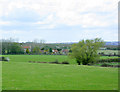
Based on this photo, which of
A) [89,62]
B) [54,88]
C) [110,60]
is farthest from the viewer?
[110,60]

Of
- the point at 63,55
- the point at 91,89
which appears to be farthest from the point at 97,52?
the point at 91,89

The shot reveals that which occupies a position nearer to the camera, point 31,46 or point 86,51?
point 86,51

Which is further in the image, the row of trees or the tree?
the row of trees

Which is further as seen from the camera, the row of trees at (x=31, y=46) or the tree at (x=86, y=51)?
the row of trees at (x=31, y=46)

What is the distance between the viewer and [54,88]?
8.30 metres

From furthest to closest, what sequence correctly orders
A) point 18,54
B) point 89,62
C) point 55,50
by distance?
point 55,50, point 18,54, point 89,62

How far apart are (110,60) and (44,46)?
74.0 ft

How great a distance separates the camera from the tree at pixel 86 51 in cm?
4153

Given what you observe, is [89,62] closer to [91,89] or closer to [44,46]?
[44,46]

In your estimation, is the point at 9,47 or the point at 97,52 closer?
the point at 97,52

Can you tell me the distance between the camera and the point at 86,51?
1657 inches

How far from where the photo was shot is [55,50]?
53.9 m

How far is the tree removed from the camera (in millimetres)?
41531

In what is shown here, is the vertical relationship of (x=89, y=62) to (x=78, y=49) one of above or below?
below
